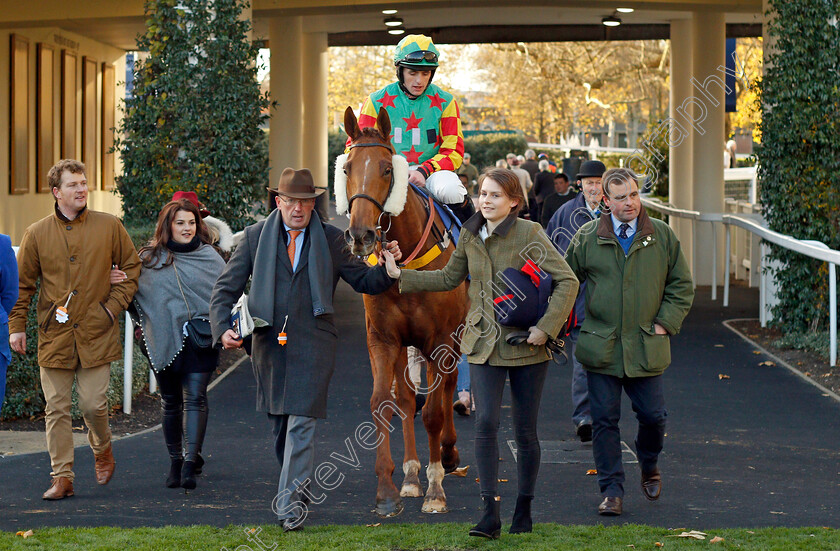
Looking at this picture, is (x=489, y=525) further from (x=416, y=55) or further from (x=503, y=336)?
(x=416, y=55)

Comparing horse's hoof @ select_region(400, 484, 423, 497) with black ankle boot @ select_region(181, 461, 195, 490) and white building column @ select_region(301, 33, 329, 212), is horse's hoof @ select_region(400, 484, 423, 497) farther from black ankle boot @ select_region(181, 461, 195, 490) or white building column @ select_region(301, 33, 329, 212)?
white building column @ select_region(301, 33, 329, 212)

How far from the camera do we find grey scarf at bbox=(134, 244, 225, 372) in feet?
21.5

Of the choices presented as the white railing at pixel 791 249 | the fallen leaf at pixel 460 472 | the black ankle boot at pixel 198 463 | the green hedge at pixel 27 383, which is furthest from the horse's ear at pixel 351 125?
the white railing at pixel 791 249

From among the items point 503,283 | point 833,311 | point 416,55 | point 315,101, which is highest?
point 315,101

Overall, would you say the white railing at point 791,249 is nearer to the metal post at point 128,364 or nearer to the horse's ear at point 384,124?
the horse's ear at point 384,124

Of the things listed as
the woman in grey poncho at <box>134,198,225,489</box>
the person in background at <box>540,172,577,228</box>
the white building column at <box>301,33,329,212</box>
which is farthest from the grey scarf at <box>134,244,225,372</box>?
the white building column at <box>301,33,329,212</box>

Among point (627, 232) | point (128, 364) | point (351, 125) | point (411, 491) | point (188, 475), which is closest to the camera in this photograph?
point (351, 125)

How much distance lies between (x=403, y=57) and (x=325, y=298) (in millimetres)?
1823

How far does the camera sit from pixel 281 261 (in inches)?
226

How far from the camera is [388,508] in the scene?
19.3ft

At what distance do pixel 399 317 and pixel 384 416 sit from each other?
21.3 inches

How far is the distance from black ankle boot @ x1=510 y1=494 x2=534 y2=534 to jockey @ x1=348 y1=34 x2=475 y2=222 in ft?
6.50

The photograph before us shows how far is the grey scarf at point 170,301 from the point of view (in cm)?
655

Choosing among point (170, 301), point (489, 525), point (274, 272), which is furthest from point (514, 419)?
point (170, 301)
